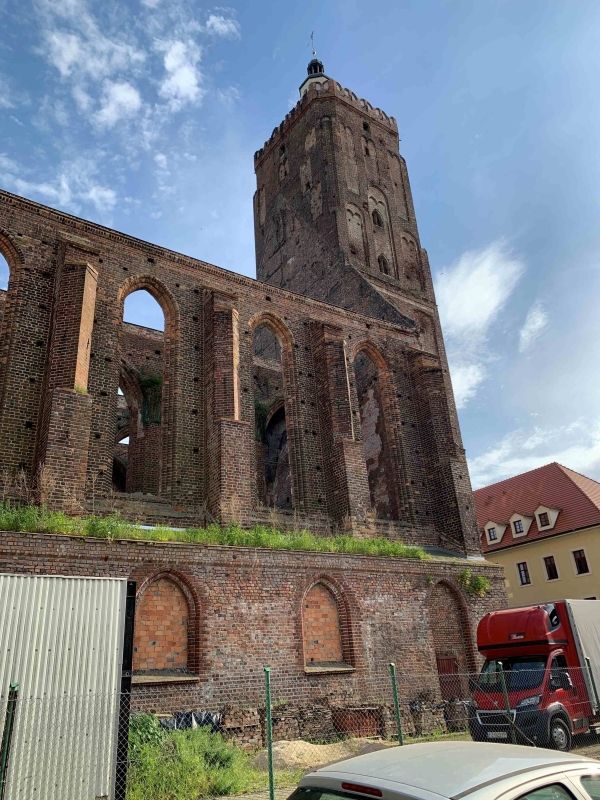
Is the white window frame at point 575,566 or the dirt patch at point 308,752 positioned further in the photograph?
the white window frame at point 575,566

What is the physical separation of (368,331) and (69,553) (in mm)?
12266

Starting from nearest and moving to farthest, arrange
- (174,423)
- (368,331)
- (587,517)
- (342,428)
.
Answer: (174,423) < (342,428) < (368,331) < (587,517)

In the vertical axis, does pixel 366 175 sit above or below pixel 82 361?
above

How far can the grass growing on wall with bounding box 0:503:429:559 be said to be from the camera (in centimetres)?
1052

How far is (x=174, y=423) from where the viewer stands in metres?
Answer: 14.8

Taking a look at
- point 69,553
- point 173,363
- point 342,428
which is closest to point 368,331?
point 342,428

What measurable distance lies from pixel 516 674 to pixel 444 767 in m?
9.82

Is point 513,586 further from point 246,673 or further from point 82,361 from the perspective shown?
point 82,361

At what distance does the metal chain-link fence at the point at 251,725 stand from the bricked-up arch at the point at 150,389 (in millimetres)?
5197

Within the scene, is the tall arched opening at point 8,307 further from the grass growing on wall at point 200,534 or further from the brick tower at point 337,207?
the brick tower at point 337,207

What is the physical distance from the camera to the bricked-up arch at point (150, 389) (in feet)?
48.9

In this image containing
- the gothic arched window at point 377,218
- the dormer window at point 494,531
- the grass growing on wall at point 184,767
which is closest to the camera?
the grass growing on wall at point 184,767

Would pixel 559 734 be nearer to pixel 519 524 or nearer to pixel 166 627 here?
pixel 166 627

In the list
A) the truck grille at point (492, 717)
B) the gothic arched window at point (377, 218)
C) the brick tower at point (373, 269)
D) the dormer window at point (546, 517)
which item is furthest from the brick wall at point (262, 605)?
the gothic arched window at point (377, 218)
